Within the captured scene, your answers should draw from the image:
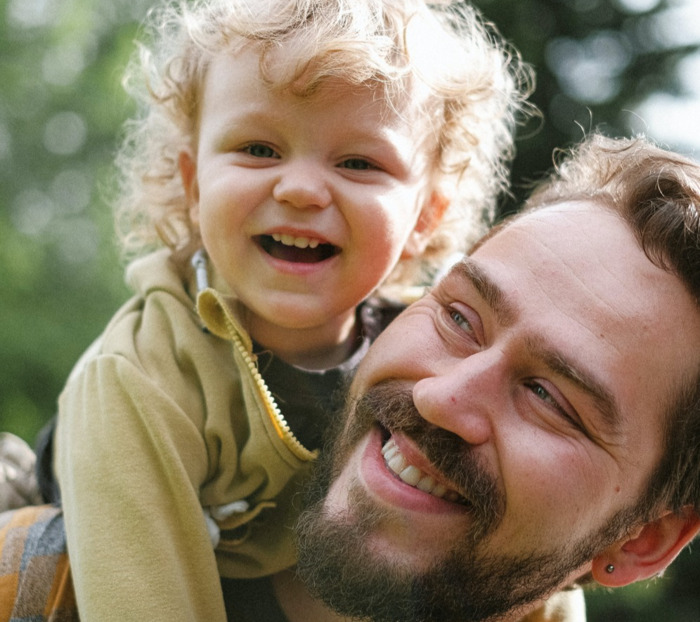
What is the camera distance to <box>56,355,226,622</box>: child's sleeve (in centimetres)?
186

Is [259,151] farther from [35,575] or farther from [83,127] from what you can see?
[83,127]

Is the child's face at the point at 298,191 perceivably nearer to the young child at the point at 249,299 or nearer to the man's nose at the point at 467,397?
the young child at the point at 249,299

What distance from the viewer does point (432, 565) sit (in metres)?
1.81

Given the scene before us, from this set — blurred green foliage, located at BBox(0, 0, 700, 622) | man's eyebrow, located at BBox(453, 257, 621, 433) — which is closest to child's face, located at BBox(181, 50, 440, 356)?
man's eyebrow, located at BBox(453, 257, 621, 433)

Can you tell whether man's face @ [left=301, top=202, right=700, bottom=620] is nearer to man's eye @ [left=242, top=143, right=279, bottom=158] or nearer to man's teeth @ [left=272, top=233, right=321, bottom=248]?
Answer: man's teeth @ [left=272, top=233, right=321, bottom=248]

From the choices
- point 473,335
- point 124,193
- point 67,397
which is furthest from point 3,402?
point 473,335

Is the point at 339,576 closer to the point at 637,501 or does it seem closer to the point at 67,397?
the point at 637,501

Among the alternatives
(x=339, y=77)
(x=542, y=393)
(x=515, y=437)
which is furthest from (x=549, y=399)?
(x=339, y=77)

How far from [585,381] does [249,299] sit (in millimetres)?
884

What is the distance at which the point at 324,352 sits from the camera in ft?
7.98

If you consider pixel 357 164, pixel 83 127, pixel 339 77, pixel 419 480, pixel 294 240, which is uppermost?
pixel 339 77

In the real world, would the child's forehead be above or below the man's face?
above

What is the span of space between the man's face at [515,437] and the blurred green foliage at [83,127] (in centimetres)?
323

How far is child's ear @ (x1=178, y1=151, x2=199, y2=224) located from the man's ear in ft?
4.90
